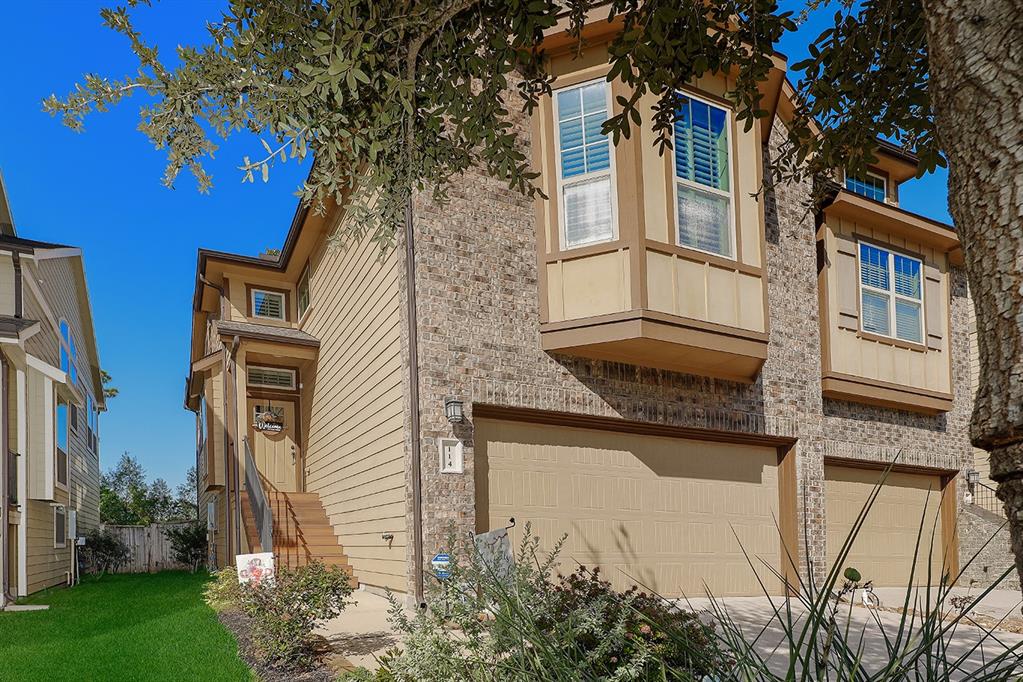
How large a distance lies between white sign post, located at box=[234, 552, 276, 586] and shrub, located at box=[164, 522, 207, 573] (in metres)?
13.3

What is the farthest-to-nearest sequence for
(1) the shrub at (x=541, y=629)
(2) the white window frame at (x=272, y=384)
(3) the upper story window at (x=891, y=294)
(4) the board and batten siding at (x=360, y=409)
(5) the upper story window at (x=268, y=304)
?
(5) the upper story window at (x=268, y=304) → (2) the white window frame at (x=272, y=384) → (3) the upper story window at (x=891, y=294) → (4) the board and batten siding at (x=360, y=409) → (1) the shrub at (x=541, y=629)

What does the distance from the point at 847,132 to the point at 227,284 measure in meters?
12.6

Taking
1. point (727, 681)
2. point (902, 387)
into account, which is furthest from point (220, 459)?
point (727, 681)

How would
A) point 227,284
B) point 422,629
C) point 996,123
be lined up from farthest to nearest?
point 227,284 < point 422,629 < point 996,123

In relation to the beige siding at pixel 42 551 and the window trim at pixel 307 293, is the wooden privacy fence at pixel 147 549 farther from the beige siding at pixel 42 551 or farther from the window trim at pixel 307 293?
the window trim at pixel 307 293

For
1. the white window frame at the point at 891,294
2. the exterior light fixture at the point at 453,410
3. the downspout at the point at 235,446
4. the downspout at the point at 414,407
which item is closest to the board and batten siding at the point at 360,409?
the downspout at the point at 414,407

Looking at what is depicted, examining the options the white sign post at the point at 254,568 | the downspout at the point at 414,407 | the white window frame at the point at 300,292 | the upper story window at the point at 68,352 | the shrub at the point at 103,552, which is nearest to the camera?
the white sign post at the point at 254,568

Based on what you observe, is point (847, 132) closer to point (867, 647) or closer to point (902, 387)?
point (867, 647)

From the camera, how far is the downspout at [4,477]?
38.0 feet

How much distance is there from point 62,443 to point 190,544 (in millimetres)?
4797

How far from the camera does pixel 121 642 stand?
7645mm

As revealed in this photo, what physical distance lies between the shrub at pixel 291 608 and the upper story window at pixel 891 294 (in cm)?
954

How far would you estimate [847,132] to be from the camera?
4938 millimetres

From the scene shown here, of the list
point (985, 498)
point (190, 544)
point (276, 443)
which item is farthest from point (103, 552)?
point (985, 498)
